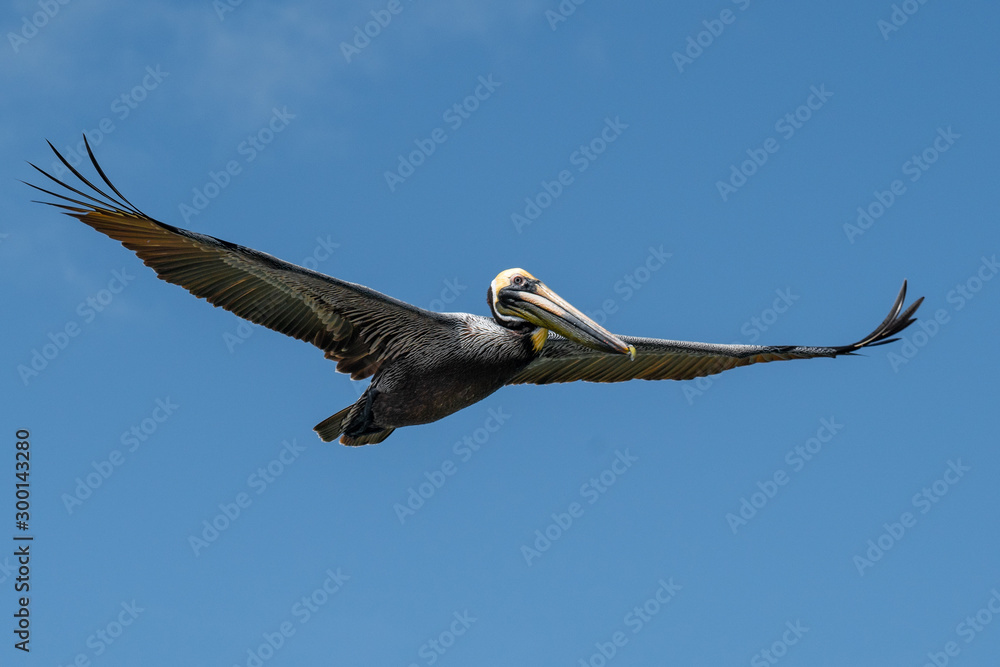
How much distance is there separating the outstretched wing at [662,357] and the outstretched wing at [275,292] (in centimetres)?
193

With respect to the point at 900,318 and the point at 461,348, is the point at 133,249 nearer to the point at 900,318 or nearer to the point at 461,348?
the point at 461,348

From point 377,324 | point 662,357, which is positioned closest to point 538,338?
Result: point 377,324

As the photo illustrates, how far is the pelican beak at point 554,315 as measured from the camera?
11961 mm

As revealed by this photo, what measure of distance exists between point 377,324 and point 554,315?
70.3 inches

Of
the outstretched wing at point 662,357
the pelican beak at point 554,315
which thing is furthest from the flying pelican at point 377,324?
the outstretched wing at point 662,357

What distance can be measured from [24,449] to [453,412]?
19.2 feet

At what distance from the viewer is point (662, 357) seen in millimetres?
14297

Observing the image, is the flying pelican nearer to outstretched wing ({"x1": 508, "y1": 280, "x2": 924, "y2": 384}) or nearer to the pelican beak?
the pelican beak

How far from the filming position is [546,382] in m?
14.2

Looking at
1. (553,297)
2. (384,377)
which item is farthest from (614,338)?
(384,377)

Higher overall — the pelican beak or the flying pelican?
the pelican beak

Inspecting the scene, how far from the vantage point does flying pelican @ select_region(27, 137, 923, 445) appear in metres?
11.9

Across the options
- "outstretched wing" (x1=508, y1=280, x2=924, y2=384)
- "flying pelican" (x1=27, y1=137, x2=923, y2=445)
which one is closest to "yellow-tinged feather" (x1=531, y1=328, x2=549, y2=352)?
"flying pelican" (x1=27, y1=137, x2=923, y2=445)

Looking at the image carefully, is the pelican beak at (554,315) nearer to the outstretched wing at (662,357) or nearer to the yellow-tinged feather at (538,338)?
the yellow-tinged feather at (538,338)
